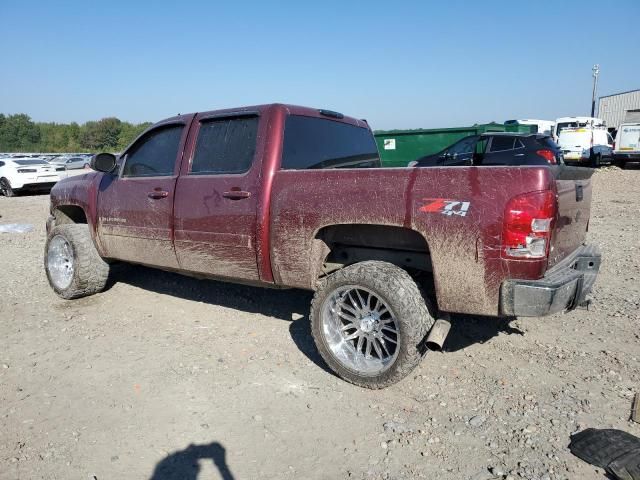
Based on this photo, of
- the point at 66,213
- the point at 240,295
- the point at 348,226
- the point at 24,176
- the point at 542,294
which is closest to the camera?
the point at 542,294

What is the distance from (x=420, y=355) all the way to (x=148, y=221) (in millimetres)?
2753

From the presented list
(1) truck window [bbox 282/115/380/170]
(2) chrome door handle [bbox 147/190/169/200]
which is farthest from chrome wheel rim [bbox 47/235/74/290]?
(1) truck window [bbox 282/115/380/170]

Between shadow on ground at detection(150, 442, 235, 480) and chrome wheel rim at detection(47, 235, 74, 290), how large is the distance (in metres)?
3.41

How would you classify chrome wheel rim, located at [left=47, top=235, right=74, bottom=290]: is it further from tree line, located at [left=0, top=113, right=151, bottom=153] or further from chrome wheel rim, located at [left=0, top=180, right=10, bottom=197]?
tree line, located at [left=0, top=113, right=151, bottom=153]

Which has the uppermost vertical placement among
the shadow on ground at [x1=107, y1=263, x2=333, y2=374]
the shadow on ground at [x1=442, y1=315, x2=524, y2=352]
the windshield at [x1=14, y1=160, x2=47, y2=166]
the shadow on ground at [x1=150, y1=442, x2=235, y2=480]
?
the windshield at [x1=14, y1=160, x2=47, y2=166]

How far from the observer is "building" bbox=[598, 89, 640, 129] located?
39344 millimetres

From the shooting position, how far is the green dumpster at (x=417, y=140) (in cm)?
1451

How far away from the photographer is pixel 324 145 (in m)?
4.27

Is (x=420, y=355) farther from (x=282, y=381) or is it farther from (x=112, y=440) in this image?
(x=112, y=440)

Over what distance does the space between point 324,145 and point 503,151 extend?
28.5 feet

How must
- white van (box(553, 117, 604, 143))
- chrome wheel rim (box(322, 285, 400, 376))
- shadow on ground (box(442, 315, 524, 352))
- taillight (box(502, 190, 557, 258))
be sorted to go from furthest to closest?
white van (box(553, 117, 604, 143)) < shadow on ground (box(442, 315, 524, 352)) < chrome wheel rim (box(322, 285, 400, 376)) < taillight (box(502, 190, 557, 258))

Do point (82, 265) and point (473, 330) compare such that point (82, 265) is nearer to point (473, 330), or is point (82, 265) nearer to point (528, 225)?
point (473, 330)

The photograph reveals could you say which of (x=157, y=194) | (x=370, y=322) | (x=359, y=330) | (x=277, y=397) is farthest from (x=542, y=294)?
(x=157, y=194)

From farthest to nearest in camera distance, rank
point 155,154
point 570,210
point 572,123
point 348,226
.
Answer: point 572,123
point 155,154
point 348,226
point 570,210
